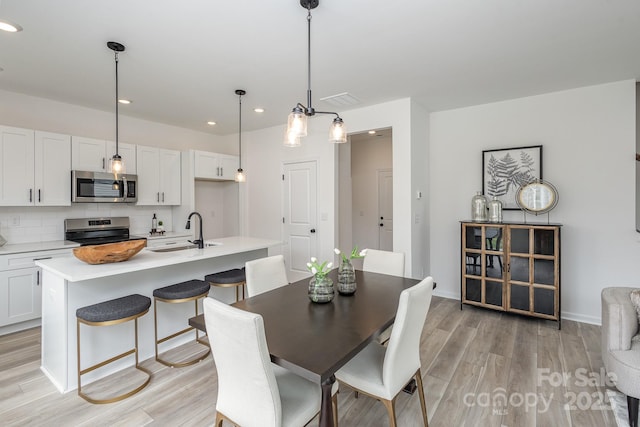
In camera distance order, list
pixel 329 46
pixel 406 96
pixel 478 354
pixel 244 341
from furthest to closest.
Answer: pixel 406 96
pixel 478 354
pixel 329 46
pixel 244 341

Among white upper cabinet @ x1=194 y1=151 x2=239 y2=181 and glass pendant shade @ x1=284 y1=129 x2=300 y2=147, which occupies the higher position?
white upper cabinet @ x1=194 y1=151 x2=239 y2=181

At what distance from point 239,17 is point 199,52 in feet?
2.22

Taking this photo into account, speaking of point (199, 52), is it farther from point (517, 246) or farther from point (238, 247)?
point (517, 246)

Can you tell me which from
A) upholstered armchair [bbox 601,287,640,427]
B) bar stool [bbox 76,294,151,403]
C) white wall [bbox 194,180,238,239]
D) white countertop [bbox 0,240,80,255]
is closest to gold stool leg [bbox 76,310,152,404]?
bar stool [bbox 76,294,151,403]

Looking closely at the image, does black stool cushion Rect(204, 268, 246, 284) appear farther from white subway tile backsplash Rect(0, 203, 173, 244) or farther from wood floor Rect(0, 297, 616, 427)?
white subway tile backsplash Rect(0, 203, 173, 244)

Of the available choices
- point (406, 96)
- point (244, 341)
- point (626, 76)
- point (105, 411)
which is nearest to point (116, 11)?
point (244, 341)

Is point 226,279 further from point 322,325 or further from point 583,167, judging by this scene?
point 583,167

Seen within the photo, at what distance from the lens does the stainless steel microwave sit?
377cm

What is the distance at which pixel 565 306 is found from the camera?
3590mm

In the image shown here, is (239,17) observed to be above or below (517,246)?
above

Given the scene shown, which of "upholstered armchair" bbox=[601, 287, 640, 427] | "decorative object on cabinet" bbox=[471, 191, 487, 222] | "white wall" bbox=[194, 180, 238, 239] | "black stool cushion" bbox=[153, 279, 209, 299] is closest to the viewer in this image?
"upholstered armchair" bbox=[601, 287, 640, 427]

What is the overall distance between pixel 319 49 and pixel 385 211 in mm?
4311

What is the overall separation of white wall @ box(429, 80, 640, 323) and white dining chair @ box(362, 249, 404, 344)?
1961 mm

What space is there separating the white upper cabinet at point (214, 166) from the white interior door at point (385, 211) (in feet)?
9.64
